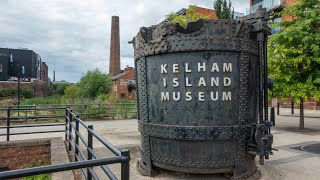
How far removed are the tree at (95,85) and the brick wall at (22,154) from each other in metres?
43.6

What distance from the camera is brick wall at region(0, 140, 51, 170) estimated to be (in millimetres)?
8180

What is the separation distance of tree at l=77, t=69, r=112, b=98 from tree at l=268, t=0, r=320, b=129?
136ft

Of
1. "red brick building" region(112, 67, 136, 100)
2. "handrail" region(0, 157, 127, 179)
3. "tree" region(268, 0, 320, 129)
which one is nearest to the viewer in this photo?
"handrail" region(0, 157, 127, 179)

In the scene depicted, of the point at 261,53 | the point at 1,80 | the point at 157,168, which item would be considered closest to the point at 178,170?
the point at 157,168

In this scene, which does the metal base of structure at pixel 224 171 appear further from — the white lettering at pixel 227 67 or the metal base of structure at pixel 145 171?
the white lettering at pixel 227 67

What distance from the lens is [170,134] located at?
5.35 m

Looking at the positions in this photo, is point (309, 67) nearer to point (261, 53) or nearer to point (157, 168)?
point (261, 53)

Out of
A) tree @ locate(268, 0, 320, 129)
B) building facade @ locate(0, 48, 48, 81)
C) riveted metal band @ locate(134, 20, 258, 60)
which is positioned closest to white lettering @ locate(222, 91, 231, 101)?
riveted metal band @ locate(134, 20, 258, 60)

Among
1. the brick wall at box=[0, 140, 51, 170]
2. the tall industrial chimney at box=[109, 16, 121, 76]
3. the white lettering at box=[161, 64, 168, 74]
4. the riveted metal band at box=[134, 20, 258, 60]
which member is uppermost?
the tall industrial chimney at box=[109, 16, 121, 76]

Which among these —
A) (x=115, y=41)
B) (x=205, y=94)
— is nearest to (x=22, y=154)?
(x=205, y=94)

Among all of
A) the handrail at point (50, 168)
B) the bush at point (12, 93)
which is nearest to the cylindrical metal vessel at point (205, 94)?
the handrail at point (50, 168)

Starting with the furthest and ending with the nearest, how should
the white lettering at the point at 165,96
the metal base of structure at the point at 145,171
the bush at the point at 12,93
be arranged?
the bush at the point at 12,93
the metal base of structure at the point at 145,171
the white lettering at the point at 165,96

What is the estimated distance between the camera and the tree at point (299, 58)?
12492mm

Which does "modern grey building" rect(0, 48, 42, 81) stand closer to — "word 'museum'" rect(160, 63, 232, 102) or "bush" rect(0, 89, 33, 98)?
"bush" rect(0, 89, 33, 98)
